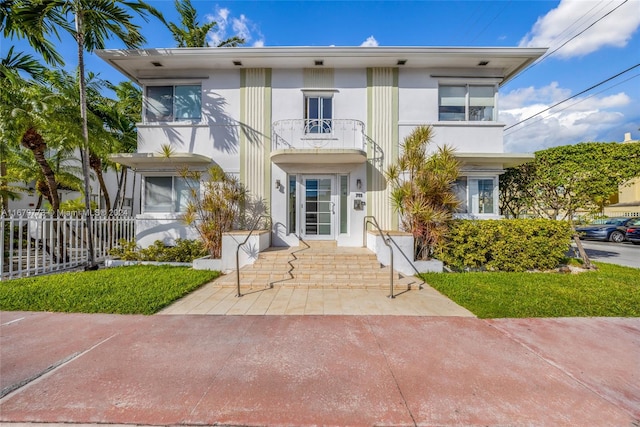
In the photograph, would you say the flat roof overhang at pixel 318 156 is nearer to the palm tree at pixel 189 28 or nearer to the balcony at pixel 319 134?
the balcony at pixel 319 134

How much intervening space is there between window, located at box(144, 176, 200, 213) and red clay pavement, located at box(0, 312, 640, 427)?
5.29 m

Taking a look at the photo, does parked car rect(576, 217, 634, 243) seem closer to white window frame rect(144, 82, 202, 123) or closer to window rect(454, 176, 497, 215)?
window rect(454, 176, 497, 215)

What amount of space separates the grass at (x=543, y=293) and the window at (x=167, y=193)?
829 cm

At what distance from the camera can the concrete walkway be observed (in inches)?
197

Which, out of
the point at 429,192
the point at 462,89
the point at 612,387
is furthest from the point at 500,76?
the point at 612,387

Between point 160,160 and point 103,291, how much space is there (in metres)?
4.80

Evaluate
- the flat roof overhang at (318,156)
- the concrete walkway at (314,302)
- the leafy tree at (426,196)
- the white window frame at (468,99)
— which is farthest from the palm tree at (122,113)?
the white window frame at (468,99)

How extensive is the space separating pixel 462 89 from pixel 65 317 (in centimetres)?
1253

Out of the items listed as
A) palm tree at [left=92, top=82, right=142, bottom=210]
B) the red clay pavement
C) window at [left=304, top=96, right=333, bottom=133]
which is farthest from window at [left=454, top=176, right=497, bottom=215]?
palm tree at [left=92, top=82, right=142, bottom=210]

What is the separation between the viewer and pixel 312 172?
951 centimetres

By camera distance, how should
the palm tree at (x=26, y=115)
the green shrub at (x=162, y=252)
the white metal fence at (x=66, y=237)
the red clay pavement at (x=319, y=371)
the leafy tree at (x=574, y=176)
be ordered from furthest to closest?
the green shrub at (x=162, y=252), the leafy tree at (x=574, y=176), the white metal fence at (x=66, y=237), the palm tree at (x=26, y=115), the red clay pavement at (x=319, y=371)

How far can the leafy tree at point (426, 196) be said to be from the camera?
25.9 feet

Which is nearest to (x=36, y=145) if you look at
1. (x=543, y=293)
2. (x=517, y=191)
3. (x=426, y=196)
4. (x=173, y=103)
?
(x=173, y=103)

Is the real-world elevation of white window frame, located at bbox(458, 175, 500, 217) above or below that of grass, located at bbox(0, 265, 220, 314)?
above
